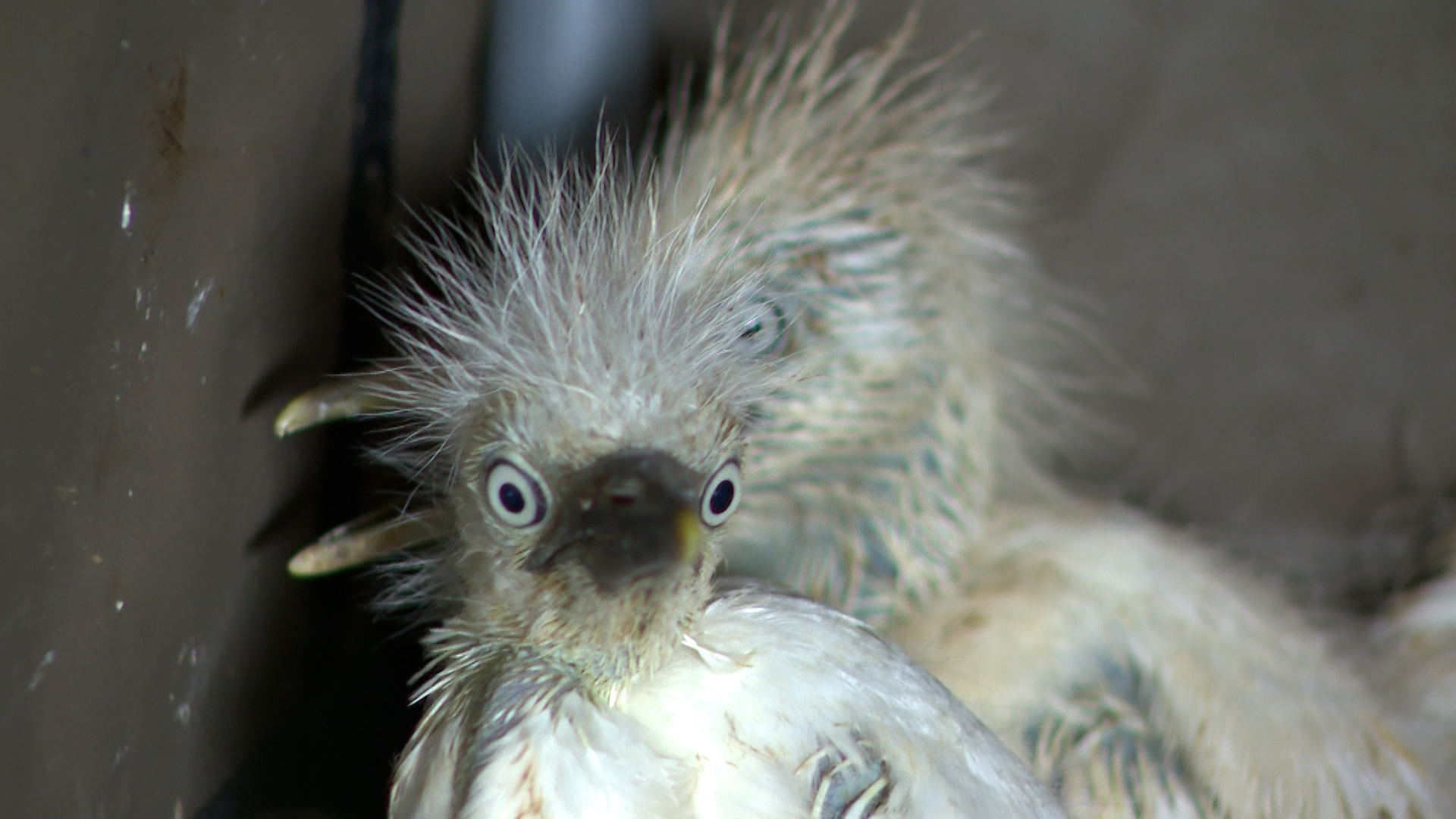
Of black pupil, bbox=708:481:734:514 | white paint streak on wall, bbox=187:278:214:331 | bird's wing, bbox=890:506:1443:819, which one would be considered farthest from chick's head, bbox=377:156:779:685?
bird's wing, bbox=890:506:1443:819

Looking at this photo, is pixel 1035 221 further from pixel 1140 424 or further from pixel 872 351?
pixel 872 351

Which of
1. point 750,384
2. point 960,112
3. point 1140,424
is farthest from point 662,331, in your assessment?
point 1140,424

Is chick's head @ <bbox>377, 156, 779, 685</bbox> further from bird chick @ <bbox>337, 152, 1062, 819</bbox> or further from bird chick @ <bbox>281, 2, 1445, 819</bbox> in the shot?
bird chick @ <bbox>281, 2, 1445, 819</bbox>

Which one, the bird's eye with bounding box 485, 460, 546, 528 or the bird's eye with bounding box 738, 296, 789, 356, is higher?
the bird's eye with bounding box 738, 296, 789, 356

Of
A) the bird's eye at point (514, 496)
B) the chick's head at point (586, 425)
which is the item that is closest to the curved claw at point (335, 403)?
the chick's head at point (586, 425)

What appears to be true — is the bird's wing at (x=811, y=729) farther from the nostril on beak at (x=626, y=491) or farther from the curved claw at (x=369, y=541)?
the curved claw at (x=369, y=541)

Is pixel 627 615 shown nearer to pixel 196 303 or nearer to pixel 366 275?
pixel 196 303

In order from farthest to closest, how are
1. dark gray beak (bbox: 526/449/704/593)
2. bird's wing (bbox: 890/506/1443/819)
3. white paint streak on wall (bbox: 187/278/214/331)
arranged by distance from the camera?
bird's wing (bbox: 890/506/1443/819) → white paint streak on wall (bbox: 187/278/214/331) → dark gray beak (bbox: 526/449/704/593)

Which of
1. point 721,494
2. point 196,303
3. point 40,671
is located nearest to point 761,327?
point 721,494

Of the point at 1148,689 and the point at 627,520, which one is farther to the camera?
the point at 1148,689
